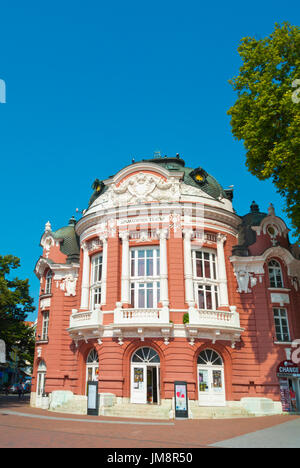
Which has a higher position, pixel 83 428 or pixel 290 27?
pixel 290 27

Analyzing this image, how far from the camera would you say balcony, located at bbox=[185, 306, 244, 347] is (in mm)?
23328

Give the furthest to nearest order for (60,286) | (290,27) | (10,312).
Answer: (10,312)
(60,286)
(290,27)

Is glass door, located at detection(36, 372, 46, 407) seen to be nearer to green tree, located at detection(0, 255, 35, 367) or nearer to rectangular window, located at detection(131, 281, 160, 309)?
green tree, located at detection(0, 255, 35, 367)

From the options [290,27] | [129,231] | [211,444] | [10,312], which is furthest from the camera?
[10,312]

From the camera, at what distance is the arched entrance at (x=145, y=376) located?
23234 millimetres

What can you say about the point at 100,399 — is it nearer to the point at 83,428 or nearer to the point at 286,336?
the point at 83,428

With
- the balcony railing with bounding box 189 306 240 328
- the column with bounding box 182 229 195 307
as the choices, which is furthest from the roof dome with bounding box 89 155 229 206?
the balcony railing with bounding box 189 306 240 328

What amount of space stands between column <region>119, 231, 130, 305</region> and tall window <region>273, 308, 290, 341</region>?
10.4m

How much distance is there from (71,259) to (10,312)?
7.74 meters

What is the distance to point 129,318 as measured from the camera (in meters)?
23.6

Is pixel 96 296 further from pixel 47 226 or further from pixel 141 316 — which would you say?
pixel 47 226

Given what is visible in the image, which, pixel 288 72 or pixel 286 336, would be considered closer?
pixel 288 72

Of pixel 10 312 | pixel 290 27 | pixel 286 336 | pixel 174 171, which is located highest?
pixel 290 27
